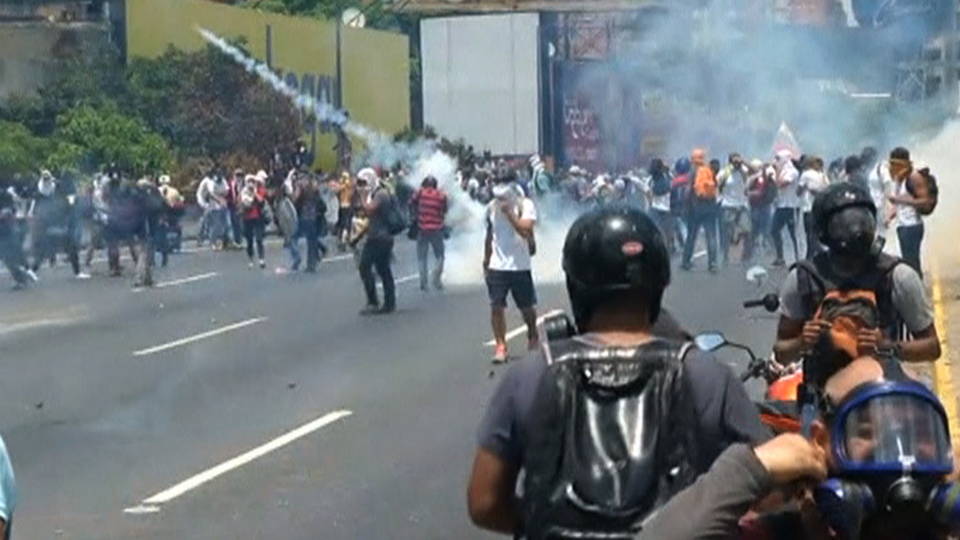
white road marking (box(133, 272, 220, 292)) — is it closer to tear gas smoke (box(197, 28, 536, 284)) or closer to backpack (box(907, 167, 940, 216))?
tear gas smoke (box(197, 28, 536, 284))

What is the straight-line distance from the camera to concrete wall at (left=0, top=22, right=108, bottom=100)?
50188 millimetres

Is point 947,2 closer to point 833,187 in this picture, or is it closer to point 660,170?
point 660,170

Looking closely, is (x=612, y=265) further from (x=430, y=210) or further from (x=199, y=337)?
(x=430, y=210)

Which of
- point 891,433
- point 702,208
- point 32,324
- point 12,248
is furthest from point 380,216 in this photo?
point 891,433

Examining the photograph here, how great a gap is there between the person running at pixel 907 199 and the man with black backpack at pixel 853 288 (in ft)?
38.6

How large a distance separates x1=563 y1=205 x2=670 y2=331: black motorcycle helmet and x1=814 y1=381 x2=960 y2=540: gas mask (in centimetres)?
69

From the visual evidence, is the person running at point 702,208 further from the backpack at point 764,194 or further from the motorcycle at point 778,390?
the motorcycle at point 778,390

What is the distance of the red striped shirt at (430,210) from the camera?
28031mm

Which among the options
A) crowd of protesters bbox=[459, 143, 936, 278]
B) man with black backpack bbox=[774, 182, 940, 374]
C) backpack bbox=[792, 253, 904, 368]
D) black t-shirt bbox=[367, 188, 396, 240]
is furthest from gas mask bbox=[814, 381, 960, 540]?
crowd of protesters bbox=[459, 143, 936, 278]

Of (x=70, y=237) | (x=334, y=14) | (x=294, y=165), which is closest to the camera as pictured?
(x=70, y=237)

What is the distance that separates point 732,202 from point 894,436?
27476 mm

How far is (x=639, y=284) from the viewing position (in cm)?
470

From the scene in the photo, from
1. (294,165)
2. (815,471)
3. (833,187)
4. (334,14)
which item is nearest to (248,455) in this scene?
(833,187)

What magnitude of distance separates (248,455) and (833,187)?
6418 mm
